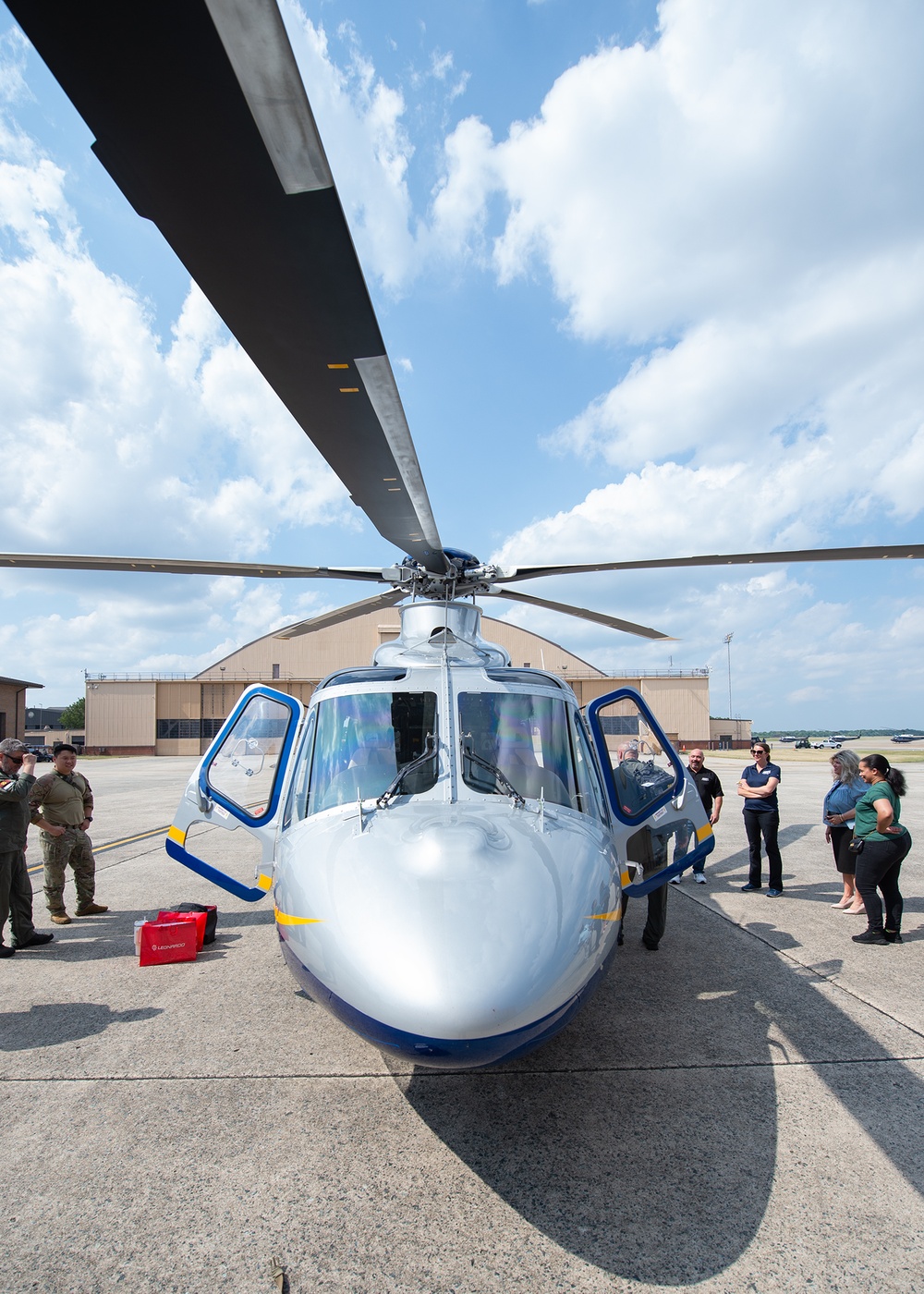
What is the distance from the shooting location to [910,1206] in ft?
8.32

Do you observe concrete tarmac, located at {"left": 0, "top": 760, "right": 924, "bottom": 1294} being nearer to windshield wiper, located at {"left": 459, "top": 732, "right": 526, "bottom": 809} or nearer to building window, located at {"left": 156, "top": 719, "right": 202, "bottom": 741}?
windshield wiper, located at {"left": 459, "top": 732, "right": 526, "bottom": 809}

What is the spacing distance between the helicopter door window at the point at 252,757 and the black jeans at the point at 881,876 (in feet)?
16.2

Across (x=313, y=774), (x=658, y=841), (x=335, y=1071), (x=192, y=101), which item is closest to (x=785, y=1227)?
(x=335, y=1071)

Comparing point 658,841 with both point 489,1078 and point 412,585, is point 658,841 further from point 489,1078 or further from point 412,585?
point 412,585

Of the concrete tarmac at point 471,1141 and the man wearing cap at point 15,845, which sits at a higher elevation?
the man wearing cap at point 15,845

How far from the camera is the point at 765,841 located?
750cm

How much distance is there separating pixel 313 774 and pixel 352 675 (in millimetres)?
775

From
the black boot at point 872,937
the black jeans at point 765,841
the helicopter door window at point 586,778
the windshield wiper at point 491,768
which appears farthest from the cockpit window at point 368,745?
the black jeans at point 765,841

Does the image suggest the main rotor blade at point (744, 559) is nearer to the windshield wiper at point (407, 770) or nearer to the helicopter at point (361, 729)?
the helicopter at point (361, 729)

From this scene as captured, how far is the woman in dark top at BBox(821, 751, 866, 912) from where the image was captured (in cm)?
661

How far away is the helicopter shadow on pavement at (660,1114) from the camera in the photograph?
7.97 ft

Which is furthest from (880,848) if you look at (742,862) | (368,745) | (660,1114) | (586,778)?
(368,745)

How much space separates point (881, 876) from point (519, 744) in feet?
13.1

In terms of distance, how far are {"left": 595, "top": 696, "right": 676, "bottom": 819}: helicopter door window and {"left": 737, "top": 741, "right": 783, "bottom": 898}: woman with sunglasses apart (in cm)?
243
